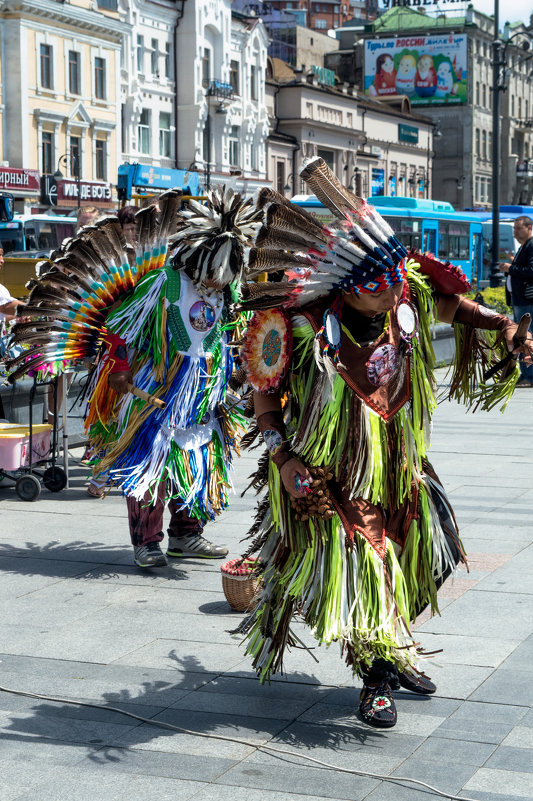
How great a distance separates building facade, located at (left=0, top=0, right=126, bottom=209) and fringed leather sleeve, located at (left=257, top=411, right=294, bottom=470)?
3513 centimetres

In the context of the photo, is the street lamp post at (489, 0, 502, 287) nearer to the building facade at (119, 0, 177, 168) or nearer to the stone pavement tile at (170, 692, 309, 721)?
the stone pavement tile at (170, 692, 309, 721)

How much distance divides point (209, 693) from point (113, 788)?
865mm

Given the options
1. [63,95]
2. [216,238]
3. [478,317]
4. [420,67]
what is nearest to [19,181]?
[63,95]

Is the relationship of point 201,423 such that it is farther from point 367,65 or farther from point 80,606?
point 367,65

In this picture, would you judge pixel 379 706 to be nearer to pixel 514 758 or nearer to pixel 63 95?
pixel 514 758

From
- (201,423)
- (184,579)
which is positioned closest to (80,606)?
(184,579)

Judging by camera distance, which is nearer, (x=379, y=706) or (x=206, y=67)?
(x=379, y=706)

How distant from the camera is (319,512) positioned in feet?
13.5

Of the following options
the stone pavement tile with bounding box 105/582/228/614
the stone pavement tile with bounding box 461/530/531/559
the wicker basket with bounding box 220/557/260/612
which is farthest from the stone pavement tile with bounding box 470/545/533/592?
the stone pavement tile with bounding box 105/582/228/614

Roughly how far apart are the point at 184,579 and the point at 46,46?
128 feet

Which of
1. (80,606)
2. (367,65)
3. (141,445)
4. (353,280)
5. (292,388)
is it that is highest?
(367,65)

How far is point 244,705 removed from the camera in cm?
439

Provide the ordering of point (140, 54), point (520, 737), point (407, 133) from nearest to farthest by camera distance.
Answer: point (520, 737)
point (140, 54)
point (407, 133)

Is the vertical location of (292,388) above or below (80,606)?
above
